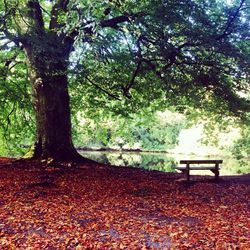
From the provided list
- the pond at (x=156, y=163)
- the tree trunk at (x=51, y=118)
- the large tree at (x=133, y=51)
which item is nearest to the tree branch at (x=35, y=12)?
the large tree at (x=133, y=51)

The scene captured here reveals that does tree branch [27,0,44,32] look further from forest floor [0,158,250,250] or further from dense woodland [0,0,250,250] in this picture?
forest floor [0,158,250,250]

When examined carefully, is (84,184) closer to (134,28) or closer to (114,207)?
(114,207)

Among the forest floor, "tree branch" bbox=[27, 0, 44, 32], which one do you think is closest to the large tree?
"tree branch" bbox=[27, 0, 44, 32]

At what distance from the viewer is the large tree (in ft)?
26.6

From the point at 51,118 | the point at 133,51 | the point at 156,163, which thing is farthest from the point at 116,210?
the point at 156,163

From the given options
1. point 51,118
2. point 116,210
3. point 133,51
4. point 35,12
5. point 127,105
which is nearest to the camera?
point 116,210

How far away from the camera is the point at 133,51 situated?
380 inches

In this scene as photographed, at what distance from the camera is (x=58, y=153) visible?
1154cm

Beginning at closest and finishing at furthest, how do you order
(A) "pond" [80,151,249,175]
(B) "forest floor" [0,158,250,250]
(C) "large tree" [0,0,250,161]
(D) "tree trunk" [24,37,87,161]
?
(B) "forest floor" [0,158,250,250] < (C) "large tree" [0,0,250,161] < (D) "tree trunk" [24,37,87,161] < (A) "pond" [80,151,249,175]

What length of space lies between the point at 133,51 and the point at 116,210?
451 cm

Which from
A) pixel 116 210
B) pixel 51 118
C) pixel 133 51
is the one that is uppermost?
pixel 133 51

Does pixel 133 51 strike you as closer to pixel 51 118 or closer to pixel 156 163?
pixel 51 118

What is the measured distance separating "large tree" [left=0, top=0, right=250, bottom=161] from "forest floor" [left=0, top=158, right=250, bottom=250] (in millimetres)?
2214

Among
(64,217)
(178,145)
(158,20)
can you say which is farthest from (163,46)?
(178,145)
